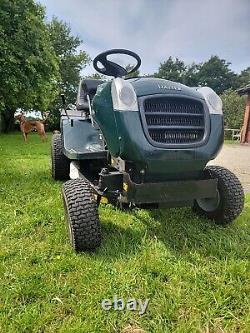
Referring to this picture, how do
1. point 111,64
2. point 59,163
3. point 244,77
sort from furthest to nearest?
point 244,77 < point 59,163 < point 111,64

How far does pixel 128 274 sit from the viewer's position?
221cm

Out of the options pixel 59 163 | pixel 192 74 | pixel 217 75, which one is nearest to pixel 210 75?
pixel 217 75

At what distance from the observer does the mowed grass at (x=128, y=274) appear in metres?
1.81

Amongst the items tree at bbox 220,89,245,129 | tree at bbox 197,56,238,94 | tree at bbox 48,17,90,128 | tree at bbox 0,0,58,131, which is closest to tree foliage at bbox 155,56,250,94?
tree at bbox 197,56,238,94

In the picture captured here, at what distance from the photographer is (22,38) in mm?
10297

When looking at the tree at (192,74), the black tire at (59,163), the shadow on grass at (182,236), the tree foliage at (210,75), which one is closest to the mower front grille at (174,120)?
the shadow on grass at (182,236)

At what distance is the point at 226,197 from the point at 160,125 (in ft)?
2.99

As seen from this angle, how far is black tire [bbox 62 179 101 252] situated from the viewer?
2.42m

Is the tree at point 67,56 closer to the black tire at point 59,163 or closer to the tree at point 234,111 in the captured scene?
the tree at point 234,111

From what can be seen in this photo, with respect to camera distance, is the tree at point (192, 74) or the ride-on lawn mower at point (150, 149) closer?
the ride-on lawn mower at point (150, 149)

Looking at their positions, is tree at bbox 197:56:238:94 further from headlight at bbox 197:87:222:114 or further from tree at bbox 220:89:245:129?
headlight at bbox 197:87:222:114

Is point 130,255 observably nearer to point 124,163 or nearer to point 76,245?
point 76,245

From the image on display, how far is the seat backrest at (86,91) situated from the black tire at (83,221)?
164 cm

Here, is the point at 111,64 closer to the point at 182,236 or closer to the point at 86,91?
the point at 86,91
